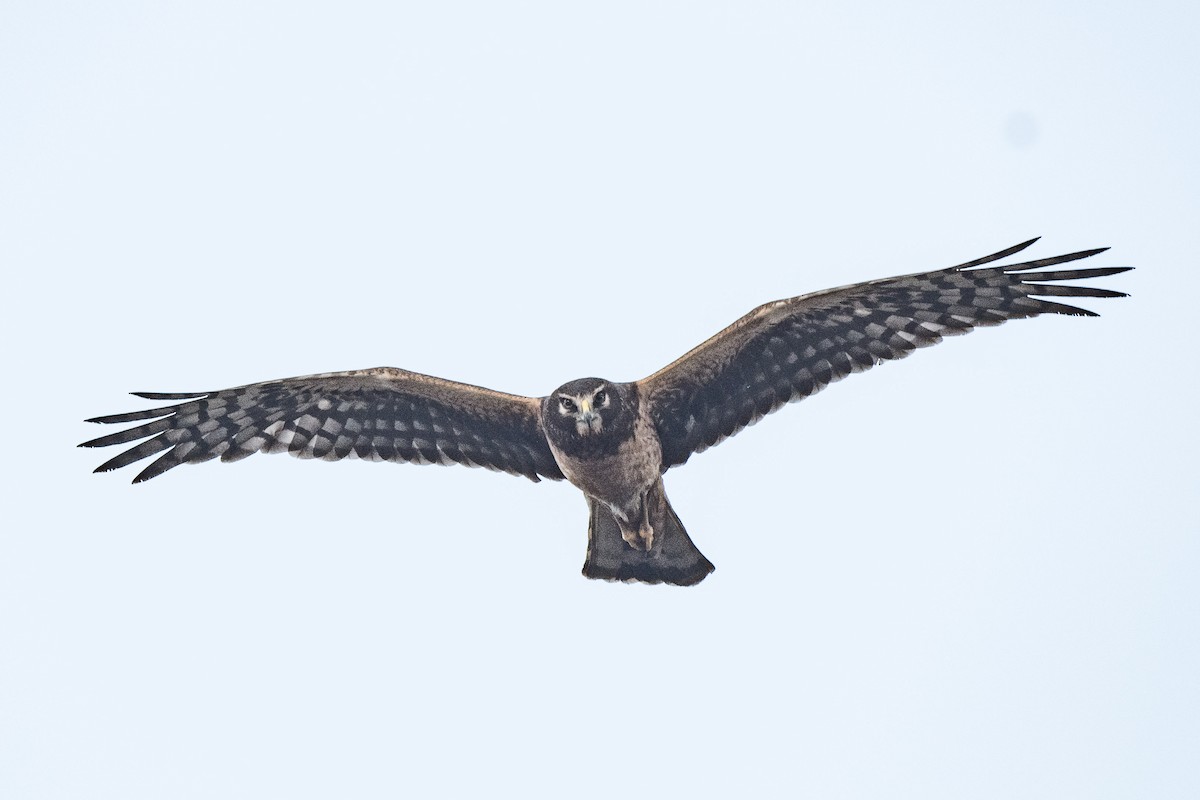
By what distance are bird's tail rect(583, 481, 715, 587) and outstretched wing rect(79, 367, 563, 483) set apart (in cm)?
55

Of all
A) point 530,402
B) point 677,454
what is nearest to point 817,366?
point 677,454

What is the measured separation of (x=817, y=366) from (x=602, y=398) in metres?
1.66

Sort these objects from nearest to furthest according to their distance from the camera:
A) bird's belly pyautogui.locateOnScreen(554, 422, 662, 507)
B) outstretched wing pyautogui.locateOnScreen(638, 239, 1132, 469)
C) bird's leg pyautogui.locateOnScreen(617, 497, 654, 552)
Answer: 1. outstretched wing pyautogui.locateOnScreen(638, 239, 1132, 469)
2. bird's belly pyautogui.locateOnScreen(554, 422, 662, 507)
3. bird's leg pyautogui.locateOnScreen(617, 497, 654, 552)

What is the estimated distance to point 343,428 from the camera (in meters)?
11.8

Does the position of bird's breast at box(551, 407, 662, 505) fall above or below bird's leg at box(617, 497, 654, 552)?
above

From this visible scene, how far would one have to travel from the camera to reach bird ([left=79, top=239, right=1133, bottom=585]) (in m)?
10.7

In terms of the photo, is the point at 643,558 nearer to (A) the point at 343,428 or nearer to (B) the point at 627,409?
(B) the point at 627,409

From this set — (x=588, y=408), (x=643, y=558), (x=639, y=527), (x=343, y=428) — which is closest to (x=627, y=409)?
(x=588, y=408)

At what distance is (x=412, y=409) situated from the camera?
11672 millimetres

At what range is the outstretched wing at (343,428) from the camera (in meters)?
11.5

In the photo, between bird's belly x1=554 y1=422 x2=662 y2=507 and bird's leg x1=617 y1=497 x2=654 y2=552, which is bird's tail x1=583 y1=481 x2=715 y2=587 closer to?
bird's leg x1=617 y1=497 x2=654 y2=552

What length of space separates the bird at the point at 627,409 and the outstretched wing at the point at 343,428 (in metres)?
0.01

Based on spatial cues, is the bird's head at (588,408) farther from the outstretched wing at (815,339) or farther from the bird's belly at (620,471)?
the outstretched wing at (815,339)

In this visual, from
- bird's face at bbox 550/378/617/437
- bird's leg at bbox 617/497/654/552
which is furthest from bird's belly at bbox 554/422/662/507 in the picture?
bird's face at bbox 550/378/617/437
